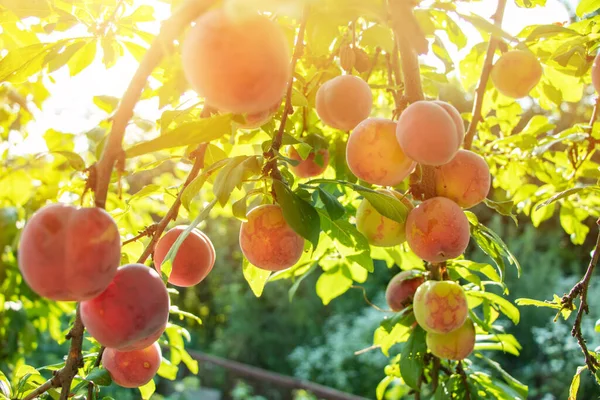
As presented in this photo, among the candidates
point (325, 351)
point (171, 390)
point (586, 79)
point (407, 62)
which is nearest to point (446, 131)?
point (407, 62)

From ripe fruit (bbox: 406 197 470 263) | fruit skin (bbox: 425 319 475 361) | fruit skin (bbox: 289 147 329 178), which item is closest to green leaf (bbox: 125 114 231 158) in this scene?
ripe fruit (bbox: 406 197 470 263)

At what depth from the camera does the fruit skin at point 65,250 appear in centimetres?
38

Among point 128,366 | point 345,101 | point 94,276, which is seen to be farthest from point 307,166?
point 94,276

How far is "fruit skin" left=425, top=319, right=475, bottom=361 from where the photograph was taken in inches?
32.9

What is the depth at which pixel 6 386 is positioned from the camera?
73cm

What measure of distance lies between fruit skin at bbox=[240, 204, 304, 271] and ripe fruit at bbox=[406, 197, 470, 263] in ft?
0.46

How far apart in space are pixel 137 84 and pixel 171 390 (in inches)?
160

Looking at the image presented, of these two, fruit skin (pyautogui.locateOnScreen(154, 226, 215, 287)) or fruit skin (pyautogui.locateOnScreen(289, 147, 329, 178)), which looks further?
fruit skin (pyautogui.locateOnScreen(289, 147, 329, 178))

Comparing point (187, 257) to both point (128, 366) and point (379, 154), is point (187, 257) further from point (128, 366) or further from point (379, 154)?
point (379, 154)

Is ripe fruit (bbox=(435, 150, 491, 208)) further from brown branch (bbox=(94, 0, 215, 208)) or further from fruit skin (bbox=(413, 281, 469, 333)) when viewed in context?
brown branch (bbox=(94, 0, 215, 208))

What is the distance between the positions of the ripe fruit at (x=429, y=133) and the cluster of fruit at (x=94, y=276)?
0.29 metres

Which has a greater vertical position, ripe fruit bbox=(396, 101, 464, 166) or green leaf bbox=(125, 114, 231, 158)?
green leaf bbox=(125, 114, 231, 158)

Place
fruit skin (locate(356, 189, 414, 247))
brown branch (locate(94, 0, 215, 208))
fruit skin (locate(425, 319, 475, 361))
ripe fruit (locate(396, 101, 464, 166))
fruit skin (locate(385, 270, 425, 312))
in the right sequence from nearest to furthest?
brown branch (locate(94, 0, 215, 208)) → ripe fruit (locate(396, 101, 464, 166)) → fruit skin (locate(356, 189, 414, 247)) → fruit skin (locate(425, 319, 475, 361)) → fruit skin (locate(385, 270, 425, 312))

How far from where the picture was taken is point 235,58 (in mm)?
354
